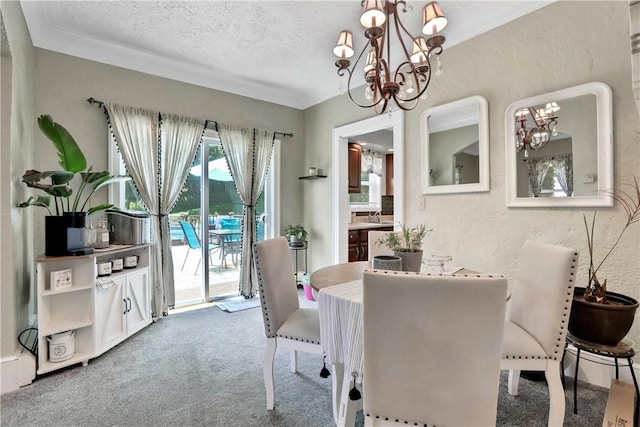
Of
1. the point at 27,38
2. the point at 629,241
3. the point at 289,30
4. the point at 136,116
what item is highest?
the point at 289,30

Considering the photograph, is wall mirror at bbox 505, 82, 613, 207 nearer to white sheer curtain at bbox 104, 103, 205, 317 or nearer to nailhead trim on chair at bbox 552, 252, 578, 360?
nailhead trim on chair at bbox 552, 252, 578, 360

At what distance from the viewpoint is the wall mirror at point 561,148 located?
1970 millimetres

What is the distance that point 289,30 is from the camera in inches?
106

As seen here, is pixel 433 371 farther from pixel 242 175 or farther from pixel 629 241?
pixel 242 175

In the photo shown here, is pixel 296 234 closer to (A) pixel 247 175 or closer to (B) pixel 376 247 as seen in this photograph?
(A) pixel 247 175

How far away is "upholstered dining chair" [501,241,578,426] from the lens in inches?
57.3

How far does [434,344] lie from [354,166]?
4.12 meters

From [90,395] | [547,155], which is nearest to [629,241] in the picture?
[547,155]

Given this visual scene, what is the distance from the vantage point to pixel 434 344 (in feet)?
3.39

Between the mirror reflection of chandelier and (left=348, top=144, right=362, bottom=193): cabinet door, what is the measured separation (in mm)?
649

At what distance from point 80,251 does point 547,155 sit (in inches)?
145

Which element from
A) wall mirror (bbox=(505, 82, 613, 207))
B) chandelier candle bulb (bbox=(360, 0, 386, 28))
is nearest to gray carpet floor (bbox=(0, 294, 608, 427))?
wall mirror (bbox=(505, 82, 613, 207))

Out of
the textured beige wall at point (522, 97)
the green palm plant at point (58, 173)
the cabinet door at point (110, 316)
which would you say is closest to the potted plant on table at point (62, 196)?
the green palm plant at point (58, 173)

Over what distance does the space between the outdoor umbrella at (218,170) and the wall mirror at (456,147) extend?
2.46 meters
